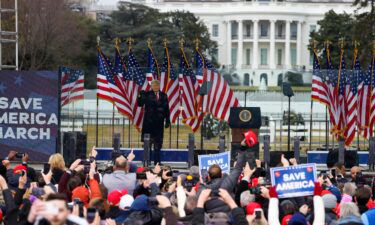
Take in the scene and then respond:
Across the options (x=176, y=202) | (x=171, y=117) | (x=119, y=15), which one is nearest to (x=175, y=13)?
(x=119, y=15)

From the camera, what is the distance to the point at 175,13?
346ft

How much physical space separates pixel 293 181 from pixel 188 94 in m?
17.0

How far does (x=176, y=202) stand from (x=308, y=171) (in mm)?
1679

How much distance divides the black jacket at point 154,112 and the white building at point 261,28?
11674cm

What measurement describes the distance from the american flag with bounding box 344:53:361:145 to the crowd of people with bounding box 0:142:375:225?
43.8 feet

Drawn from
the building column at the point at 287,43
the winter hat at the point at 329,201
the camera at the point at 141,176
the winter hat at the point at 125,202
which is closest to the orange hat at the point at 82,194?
the winter hat at the point at 125,202

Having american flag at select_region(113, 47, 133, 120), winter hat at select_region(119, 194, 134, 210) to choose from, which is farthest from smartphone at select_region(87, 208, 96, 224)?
american flag at select_region(113, 47, 133, 120)

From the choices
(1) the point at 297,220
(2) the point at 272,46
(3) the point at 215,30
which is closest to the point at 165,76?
(1) the point at 297,220

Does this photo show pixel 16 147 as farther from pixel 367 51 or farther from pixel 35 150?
pixel 367 51

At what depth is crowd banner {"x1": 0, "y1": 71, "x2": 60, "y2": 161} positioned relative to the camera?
2748cm

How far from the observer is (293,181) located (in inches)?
529

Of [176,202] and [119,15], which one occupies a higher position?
[119,15]

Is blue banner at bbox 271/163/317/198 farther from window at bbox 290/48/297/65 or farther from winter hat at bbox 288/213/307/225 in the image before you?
window at bbox 290/48/297/65

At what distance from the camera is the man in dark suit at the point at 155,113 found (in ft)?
90.5
